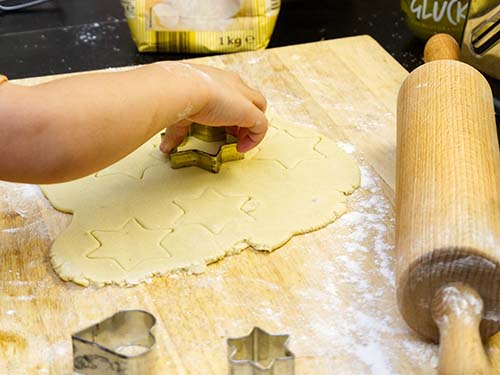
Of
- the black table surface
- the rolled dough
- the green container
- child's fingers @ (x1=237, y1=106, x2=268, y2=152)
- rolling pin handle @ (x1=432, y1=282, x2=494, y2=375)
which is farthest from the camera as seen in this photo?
the black table surface

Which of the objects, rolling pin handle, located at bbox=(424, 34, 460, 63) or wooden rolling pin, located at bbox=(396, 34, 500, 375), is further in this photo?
rolling pin handle, located at bbox=(424, 34, 460, 63)

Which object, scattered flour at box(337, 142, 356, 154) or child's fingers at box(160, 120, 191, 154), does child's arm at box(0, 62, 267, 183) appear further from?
scattered flour at box(337, 142, 356, 154)

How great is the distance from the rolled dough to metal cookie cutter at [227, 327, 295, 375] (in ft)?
0.62

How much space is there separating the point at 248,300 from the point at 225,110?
0.30 metres

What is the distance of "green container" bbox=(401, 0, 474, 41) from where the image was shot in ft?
5.31

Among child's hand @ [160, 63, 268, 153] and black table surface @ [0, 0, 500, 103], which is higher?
child's hand @ [160, 63, 268, 153]

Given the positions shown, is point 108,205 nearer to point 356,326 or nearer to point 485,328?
point 356,326

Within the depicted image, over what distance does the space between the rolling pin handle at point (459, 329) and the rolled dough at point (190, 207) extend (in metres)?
0.29

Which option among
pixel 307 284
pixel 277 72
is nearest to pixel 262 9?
pixel 277 72

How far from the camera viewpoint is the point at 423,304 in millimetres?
888

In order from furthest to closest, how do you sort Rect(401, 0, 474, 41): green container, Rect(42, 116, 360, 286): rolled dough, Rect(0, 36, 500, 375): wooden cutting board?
1. Rect(401, 0, 474, 41): green container
2. Rect(42, 116, 360, 286): rolled dough
3. Rect(0, 36, 500, 375): wooden cutting board

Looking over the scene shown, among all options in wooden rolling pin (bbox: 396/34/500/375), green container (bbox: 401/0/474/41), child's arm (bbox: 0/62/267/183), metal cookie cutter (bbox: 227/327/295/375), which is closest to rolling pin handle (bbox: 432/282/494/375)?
wooden rolling pin (bbox: 396/34/500/375)

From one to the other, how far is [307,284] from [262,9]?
82 cm

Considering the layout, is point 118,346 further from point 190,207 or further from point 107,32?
point 107,32
